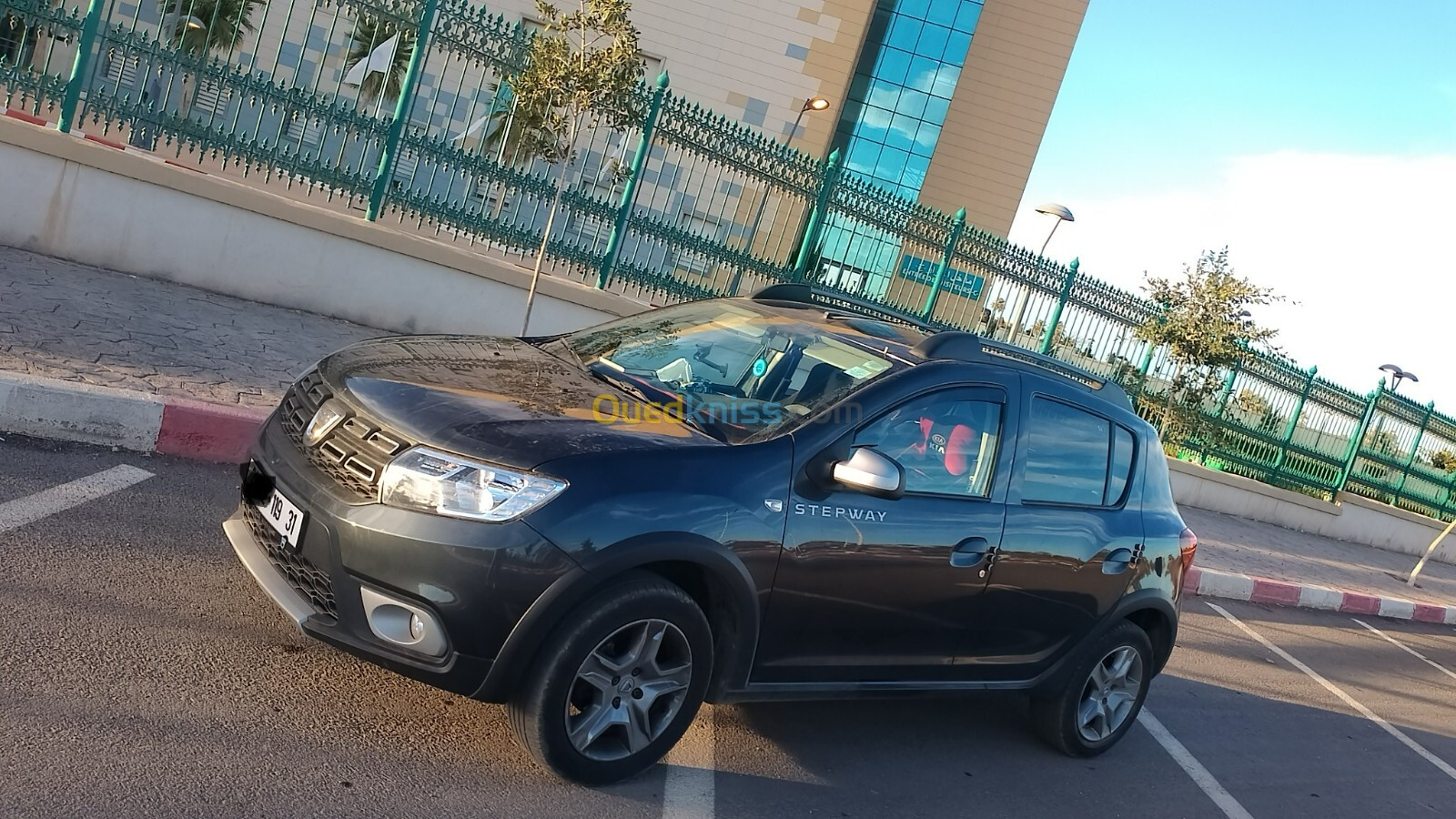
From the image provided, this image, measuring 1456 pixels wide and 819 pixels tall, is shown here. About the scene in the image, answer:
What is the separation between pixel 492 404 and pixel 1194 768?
4.04 meters

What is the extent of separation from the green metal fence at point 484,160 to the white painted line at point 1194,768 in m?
6.40

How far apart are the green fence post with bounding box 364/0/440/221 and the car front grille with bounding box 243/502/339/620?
19.8 ft

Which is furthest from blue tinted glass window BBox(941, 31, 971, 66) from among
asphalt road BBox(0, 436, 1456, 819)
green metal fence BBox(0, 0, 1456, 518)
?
asphalt road BBox(0, 436, 1456, 819)

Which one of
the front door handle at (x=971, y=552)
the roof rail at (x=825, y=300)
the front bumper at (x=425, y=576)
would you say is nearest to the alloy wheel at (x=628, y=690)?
the front bumper at (x=425, y=576)

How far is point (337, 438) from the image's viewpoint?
3.53 m

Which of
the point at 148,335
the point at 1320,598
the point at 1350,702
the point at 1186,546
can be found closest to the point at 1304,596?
the point at 1320,598

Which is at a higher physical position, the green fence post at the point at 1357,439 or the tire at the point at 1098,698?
the green fence post at the point at 1357,439

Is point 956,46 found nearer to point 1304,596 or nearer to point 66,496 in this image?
point 1304,596

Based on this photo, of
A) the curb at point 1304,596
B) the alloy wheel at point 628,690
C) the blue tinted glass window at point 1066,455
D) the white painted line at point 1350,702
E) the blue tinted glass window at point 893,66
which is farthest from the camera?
the blue tinted glass window at point 893,66

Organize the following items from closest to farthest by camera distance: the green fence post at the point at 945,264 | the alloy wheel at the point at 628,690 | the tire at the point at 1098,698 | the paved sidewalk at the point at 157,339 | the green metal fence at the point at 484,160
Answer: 1. the alloy wheel at the point at 628,690
2. the tire at the point at 1098,698
3. the paved sidewalk at the point at 157,339
4. the green metal fence at the point at 484,160
5. the green fence post at the point at 945,264

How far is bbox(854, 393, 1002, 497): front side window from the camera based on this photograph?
4062 mm

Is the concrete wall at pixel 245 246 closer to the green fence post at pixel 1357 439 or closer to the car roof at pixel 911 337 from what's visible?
the car roof at pixel 911 337

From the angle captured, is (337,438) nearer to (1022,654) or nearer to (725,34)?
(1022,654)

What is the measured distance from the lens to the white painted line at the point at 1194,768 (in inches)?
200
